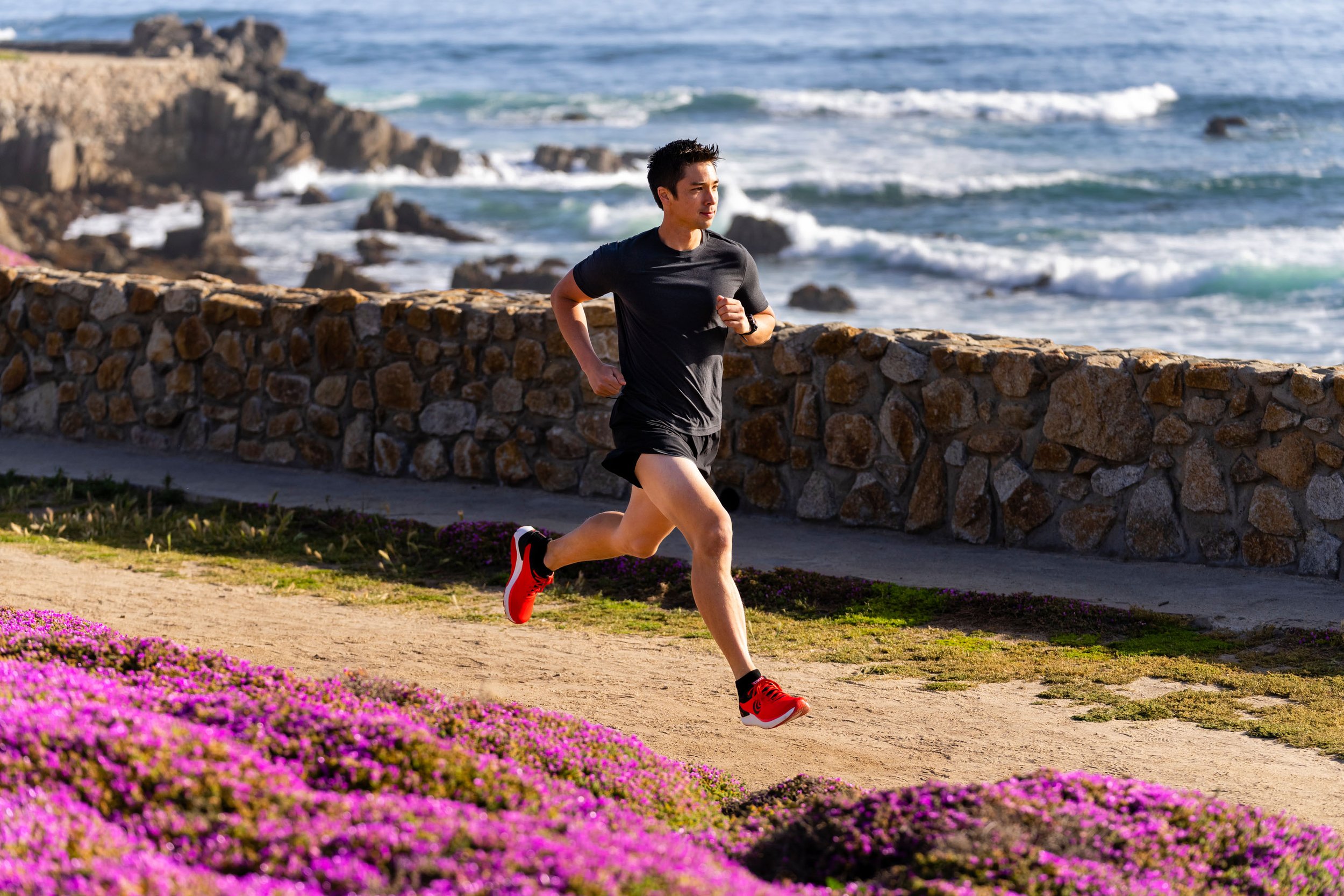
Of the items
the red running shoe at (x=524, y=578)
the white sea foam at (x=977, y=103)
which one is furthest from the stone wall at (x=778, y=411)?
the white sea foam at (x=977, y=103)

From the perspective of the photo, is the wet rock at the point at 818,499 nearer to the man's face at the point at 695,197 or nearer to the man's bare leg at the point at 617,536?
the man's bare leg at the point at 617,536

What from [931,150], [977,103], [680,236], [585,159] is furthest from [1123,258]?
[977,103]

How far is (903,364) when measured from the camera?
7.58m

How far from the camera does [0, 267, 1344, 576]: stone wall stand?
687 centimetres

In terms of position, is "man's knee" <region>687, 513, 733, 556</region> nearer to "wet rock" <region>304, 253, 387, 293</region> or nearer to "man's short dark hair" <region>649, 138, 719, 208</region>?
"man's short dark hair" <region>649, 138, 719, 208</region>

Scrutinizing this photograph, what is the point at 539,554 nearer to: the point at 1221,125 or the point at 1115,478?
the point at 1115,478

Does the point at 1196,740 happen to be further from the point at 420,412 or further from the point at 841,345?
the point at 420,412

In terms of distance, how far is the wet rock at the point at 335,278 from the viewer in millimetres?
22141

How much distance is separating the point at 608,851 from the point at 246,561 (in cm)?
533

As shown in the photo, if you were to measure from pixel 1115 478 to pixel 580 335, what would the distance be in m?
3.50

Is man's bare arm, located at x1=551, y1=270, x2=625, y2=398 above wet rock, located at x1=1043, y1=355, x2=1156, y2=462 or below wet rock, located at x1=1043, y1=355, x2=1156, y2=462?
above

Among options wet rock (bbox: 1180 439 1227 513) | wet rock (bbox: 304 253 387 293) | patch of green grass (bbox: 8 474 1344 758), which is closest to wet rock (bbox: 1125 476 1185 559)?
wet rock (bbox: 1180 439 1227 513)

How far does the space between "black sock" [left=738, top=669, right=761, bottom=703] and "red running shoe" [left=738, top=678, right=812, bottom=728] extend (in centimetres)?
1

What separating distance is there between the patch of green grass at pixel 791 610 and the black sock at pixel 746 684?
1.43 metres
